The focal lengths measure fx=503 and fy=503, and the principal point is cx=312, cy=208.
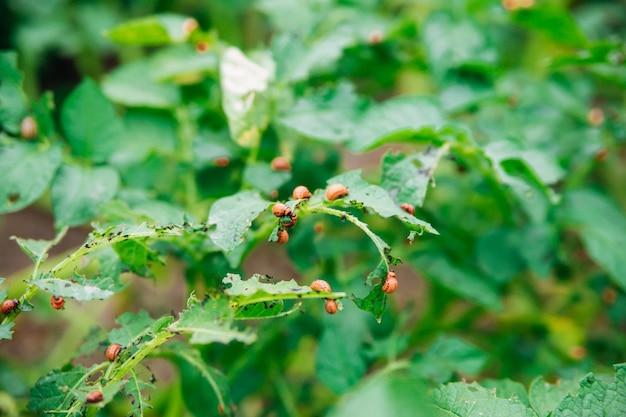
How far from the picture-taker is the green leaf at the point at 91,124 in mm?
902

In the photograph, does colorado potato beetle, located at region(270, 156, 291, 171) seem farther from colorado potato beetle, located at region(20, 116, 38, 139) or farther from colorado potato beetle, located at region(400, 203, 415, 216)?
colorado potato beetle, located at region(20, 116, 38, 139)

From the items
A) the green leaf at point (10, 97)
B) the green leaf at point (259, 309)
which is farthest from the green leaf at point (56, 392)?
the green leaf at point (10, 97)

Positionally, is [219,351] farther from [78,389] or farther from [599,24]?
[599,24]

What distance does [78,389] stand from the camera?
0.62 metres

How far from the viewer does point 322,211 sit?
0.66 meters

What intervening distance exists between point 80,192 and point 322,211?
0.44m

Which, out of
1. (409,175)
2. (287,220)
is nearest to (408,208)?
(409,175)

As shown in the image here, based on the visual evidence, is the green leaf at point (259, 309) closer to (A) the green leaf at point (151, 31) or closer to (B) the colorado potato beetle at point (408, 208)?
(B) the colorado potato beetle at point (408, 208)

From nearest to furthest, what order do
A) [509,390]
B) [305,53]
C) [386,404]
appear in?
[386,404], [509,390], [305,53]

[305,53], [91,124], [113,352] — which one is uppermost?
[305,53]

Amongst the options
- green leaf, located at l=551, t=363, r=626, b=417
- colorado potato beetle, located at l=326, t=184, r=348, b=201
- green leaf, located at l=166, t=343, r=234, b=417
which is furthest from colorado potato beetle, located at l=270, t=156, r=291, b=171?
green leaf, located at l=551, t=363, r=626, b=417

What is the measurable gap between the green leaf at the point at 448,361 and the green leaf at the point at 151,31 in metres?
0.79

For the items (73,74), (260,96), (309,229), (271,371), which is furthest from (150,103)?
(73,74)

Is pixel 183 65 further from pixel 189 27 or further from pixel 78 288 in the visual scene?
pixel 78 288
